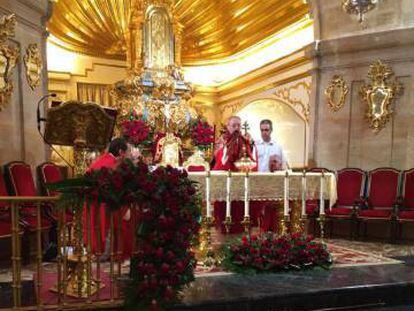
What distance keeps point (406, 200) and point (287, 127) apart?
365 centimetres

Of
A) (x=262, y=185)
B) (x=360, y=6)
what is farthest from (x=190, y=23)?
(x=262, y=185)

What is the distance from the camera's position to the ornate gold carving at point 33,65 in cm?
573

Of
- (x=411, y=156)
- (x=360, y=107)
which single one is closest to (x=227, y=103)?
(x=360, y=107)

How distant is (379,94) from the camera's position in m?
6.84

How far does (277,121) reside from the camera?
976 centimetres

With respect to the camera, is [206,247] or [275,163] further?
[275,163]

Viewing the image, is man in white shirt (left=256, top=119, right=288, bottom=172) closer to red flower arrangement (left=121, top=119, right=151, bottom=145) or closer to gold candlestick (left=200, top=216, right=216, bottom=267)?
gold candlestick (left=200, top=216, right=216, bottom=267)

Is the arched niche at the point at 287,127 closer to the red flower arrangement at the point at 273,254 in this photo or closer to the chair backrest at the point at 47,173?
the red flower arrangement at the point at 273,254

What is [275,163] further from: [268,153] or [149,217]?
[149,217]

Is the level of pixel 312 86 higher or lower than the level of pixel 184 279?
higher

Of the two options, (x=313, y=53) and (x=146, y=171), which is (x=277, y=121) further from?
(x=146, y=171)

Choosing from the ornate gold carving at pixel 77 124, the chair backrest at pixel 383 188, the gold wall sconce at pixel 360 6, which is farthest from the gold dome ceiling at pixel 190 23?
the ornate gold carving at pixel 77 124

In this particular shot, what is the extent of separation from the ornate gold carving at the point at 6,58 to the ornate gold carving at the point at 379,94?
17.4ft

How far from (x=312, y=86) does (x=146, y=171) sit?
574cm
